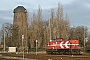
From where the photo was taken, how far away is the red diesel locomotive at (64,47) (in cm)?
5842

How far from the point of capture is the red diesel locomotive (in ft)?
192

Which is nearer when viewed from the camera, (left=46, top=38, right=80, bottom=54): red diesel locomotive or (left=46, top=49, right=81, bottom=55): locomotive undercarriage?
(left=46, top=49, right=81, bottom=55): locomotive undercarriage

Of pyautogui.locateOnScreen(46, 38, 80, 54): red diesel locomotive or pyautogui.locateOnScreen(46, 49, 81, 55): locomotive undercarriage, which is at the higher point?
pyautogui.locateOnScreen(46, 38, 80, 54): red diesel locomotive

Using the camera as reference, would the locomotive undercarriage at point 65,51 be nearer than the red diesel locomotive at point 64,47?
Yes

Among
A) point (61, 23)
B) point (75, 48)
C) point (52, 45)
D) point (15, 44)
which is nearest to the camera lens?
point (75, 48)

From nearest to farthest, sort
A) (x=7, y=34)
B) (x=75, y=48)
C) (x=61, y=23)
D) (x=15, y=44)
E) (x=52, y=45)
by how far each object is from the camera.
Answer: (x=75, y=48), (x=52, y=45), (x=61, y=23), (x=15, y=44), (x=7, y=34)

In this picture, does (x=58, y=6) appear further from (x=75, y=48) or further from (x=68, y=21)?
(x=75, y=48)

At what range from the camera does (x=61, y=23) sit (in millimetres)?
89875

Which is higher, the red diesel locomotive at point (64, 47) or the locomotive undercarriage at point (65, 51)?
the red diesel locomotive at point (64, 47)

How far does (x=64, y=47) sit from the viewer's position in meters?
60.7

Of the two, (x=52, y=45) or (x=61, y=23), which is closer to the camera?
(x=52, y=45)

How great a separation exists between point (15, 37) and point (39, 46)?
14959 millimetres

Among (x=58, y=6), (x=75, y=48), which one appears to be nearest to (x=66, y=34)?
(x=58, y=6)

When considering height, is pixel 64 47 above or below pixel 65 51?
above
